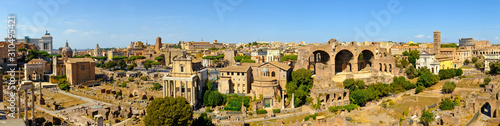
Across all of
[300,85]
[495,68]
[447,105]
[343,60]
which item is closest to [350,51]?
[343,60]

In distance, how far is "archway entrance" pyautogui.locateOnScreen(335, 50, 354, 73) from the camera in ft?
166

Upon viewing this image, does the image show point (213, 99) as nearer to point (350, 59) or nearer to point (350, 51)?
point (350, 51)

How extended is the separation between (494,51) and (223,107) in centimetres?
6202

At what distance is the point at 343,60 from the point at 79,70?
40.9 metres

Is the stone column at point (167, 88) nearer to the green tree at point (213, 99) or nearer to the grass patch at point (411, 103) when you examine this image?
the green tree at point (213, 99)

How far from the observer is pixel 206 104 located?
36.7 metres

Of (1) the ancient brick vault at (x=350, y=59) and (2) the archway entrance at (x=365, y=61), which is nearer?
(1) the ancient brick vault at (x=350, y=59)

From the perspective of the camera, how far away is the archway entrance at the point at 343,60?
50.5 metres

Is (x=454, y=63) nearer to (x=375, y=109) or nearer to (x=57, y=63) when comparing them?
(x=375, y=109)

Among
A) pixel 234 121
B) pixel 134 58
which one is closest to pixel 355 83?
pixel 234 121

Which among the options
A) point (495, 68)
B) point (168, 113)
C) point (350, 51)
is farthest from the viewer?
point (350, 51)

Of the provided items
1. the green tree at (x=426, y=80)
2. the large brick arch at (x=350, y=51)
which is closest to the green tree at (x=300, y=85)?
the large brick arch at (x=350, y=51)

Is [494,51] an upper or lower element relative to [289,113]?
upper

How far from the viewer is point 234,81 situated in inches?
1532
